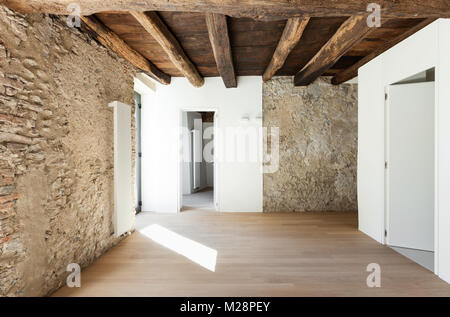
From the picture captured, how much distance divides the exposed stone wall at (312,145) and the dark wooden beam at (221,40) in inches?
55.5

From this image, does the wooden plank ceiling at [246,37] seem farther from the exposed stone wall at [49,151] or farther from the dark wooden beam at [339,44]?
the exposed stone wall at [49,151]

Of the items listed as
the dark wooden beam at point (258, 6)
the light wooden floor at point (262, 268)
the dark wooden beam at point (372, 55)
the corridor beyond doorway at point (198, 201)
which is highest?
the dark wooden beam at point (372, 55)

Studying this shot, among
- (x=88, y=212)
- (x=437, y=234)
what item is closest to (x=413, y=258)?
(x=437, y=234)

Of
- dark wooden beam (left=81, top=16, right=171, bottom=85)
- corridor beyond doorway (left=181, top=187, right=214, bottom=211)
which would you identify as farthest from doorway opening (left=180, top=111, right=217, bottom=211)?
dark wooden beam (left=81, top=16, right=171, bottom=85)

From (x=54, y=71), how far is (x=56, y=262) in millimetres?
1747

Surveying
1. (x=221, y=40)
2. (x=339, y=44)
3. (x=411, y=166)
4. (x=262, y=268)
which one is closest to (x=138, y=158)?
(x=221, y=40)

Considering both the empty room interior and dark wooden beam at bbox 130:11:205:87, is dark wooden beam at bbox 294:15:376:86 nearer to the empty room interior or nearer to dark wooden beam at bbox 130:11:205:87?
the empty room interior

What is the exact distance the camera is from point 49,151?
1.98 metres

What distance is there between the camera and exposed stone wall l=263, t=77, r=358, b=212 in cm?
470

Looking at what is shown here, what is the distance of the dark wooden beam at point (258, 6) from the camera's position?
1.66 meters

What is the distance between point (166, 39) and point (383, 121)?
3.01m

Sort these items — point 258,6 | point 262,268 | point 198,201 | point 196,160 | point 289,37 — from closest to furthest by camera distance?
point 258,6
point 262,268
point 289,37
point 198,201
point 196,160

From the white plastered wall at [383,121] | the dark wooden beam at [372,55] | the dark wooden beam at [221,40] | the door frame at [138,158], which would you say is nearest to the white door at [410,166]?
the white plastered wall at [383,121]

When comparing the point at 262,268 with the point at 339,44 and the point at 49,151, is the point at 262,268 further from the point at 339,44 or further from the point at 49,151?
the point at 339,44
